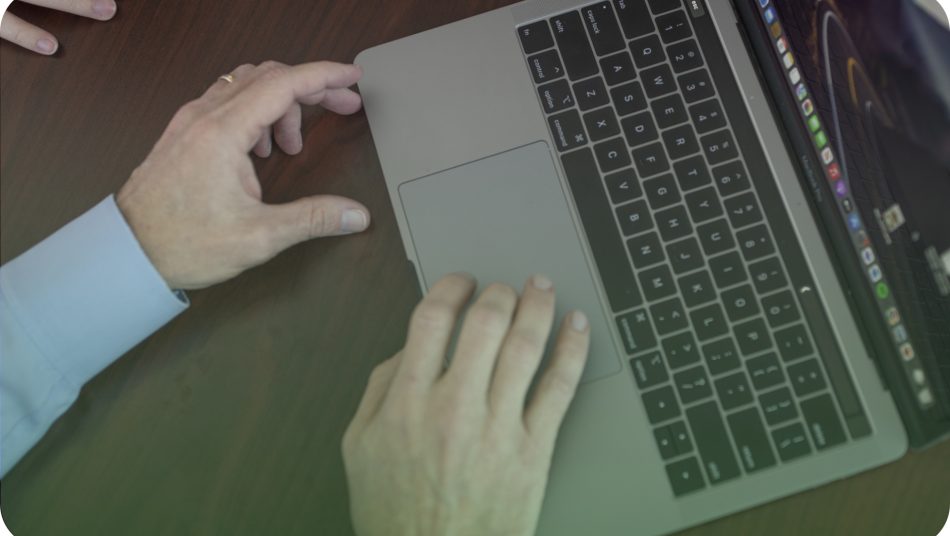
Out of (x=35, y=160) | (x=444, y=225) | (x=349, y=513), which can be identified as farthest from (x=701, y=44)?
(x=35, y=160)

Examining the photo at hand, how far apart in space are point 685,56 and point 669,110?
0.07m

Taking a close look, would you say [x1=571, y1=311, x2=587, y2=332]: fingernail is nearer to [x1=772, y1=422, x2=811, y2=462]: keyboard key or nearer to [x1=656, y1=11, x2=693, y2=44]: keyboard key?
[x1=772, y1=422, x2=811, y2=462]: keyboard key

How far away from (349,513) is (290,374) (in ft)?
0.52

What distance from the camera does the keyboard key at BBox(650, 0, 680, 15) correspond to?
2.53ft

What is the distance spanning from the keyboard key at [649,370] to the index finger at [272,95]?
436mm

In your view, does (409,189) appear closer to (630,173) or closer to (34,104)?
(630,173)

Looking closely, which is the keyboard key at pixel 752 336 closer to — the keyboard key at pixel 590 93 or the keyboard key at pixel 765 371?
the keyboard key at pixel 765 371

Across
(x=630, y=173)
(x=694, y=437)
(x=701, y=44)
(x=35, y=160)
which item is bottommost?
(x=694, y=437)

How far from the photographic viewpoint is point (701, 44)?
0.76m

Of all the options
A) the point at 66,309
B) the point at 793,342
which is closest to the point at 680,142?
the point at 793,342

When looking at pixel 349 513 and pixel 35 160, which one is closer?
pixel 349 513

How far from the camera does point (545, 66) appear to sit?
766 millimetres

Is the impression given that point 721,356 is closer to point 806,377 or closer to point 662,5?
point 806,377

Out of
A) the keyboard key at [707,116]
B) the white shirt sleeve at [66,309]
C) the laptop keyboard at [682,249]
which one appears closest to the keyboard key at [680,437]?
the laptop keyboard at [682,249]
